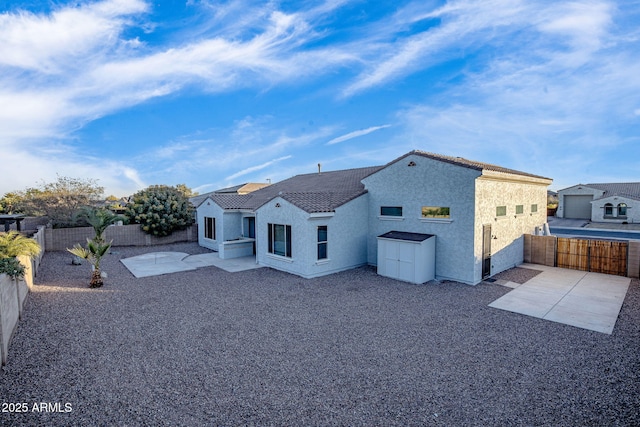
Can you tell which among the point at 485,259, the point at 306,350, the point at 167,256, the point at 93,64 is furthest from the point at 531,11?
the point at 167,256

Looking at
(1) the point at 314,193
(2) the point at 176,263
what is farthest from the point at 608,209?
(2) the point at 176,263

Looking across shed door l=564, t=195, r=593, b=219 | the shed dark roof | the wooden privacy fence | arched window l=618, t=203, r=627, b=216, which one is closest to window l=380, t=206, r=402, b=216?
the shed dark roof

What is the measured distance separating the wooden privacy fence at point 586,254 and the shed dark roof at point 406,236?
666 cm

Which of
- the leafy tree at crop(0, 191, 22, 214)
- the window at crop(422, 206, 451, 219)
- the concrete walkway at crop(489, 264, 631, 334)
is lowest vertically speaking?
the concrete walkway at crop(489, 264, 631, 334)

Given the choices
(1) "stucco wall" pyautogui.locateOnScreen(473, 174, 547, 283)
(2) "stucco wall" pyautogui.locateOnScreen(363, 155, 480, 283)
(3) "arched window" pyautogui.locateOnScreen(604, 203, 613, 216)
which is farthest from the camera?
(3) "arched window" pyautogui.locateOnScreen(604, 203, 613, 216)

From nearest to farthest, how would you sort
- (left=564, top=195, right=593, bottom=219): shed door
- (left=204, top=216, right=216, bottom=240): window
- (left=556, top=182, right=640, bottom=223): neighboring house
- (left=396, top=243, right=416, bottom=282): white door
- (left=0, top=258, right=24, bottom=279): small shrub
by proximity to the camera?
1. (left=0, top=258, right=24, bottom=279): small shrub
2. (left=396, top=243, right=416, bottom=282): white door
3. (left=204, top=216, right=216, bottom=240): window
4. (left=556, top=182, right=640, bottom=223): neighboring house
5. (left=564, top=195, right=593, bottom=219): shed door

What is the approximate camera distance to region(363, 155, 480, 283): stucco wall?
37.5 ft

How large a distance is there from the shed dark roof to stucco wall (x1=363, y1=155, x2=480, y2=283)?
20 cm

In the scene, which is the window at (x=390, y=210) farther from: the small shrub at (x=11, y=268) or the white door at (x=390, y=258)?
the small shrub at (x=11, y=268)

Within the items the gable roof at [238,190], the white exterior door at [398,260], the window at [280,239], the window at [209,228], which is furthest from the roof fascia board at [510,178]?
the gable roof at [238,190]

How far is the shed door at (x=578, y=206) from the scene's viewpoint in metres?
37.3

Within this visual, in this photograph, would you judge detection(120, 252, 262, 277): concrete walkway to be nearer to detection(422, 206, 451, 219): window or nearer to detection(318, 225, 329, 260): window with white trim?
detection(318, 225, 329, 260): window with white trim

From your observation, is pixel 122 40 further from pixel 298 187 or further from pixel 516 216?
pixel 516 216

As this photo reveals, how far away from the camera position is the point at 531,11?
442 inches
